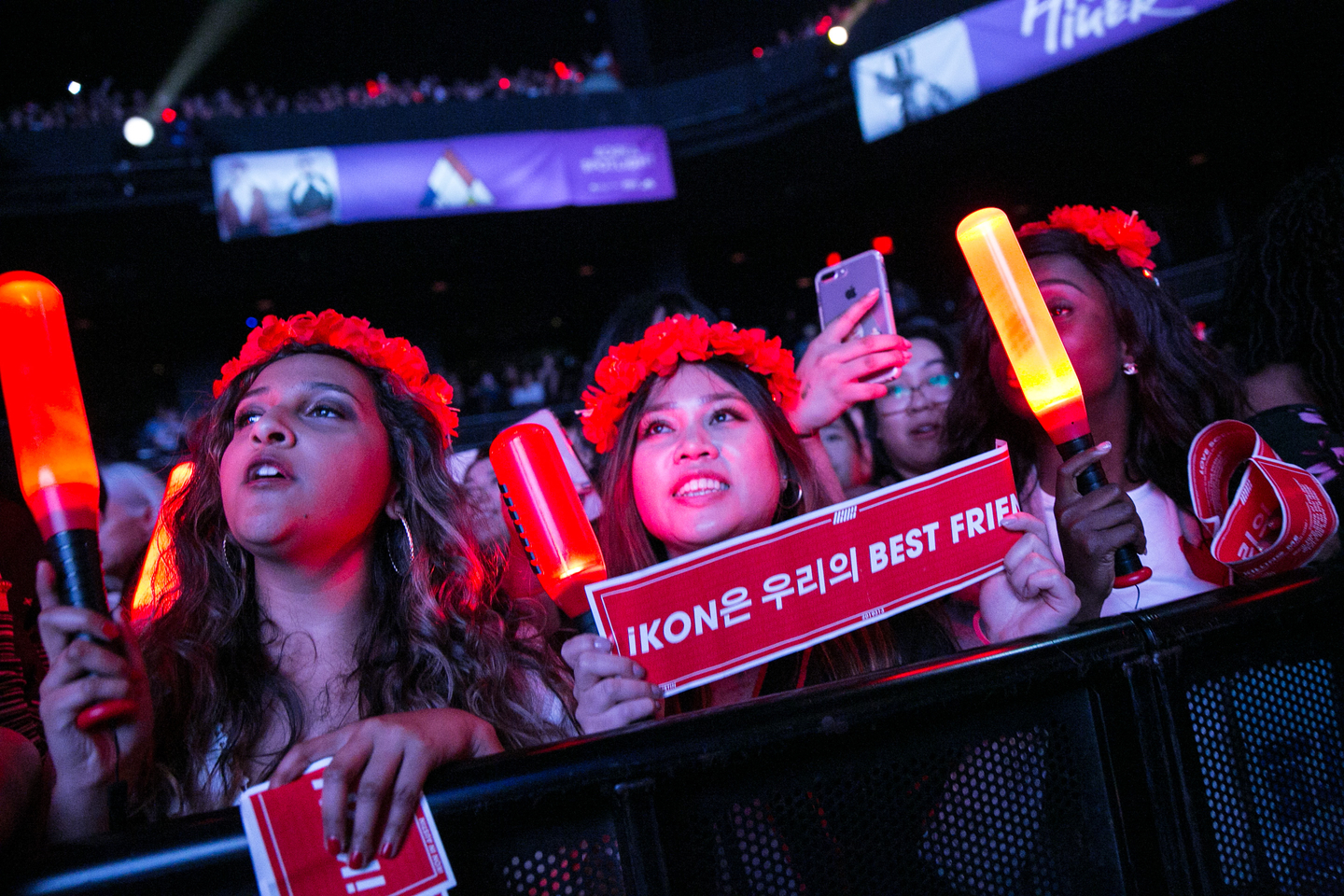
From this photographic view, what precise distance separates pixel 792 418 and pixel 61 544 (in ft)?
5.11

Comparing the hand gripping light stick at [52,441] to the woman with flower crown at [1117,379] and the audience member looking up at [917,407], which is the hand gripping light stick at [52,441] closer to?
the woman with flower crown at [1117,379]

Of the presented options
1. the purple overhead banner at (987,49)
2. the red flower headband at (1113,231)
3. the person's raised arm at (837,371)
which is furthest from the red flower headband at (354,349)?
the purple overhead banner at (987,49)

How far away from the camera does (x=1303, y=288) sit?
244 cm

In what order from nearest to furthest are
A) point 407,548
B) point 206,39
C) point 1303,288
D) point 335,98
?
point 407,548 → point 1303,288 → point 335,98 → point 206,39

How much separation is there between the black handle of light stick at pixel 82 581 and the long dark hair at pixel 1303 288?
265cm

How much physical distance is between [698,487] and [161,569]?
1143 mm

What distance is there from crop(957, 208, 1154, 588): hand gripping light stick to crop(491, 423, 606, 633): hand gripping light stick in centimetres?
68

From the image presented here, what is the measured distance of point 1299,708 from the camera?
1.02 m

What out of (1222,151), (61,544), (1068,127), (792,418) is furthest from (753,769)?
(1222,151)

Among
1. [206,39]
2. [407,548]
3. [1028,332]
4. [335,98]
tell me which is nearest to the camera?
[1028,332]

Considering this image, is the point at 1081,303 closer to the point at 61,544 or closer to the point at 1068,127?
the point at 61,544

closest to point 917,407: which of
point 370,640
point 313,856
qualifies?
point 370,640

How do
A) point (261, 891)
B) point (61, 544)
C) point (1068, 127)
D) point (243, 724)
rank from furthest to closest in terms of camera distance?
point (1068, 127) < point (243, 724) < point (61, 544) < point (261, 891)

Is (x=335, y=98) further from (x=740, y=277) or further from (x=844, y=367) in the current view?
(x=844, y=367)
